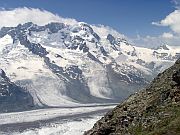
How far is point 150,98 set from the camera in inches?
3248

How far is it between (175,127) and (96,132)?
19113 mm

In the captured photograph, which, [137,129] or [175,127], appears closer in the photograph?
[175,127]

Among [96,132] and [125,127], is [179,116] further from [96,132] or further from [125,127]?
[96,132]

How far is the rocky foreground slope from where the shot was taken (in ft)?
233

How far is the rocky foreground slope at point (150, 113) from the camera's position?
7112cm

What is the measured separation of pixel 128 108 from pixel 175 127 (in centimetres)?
1727

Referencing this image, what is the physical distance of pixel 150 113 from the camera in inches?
3022

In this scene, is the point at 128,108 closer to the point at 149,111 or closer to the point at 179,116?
the point at 149,111

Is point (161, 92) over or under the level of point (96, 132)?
over

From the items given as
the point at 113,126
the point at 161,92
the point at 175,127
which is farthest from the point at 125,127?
the point at 175,127

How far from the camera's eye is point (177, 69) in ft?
282

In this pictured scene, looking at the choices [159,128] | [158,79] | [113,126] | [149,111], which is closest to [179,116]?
[159,128]

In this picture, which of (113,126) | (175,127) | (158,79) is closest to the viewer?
(175,127)

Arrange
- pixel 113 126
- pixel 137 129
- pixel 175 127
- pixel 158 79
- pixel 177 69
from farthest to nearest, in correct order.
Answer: pixel 158 79 < pixel 177 69 < pixel 113 126 < pixel 137 129 < pixel 175 127
